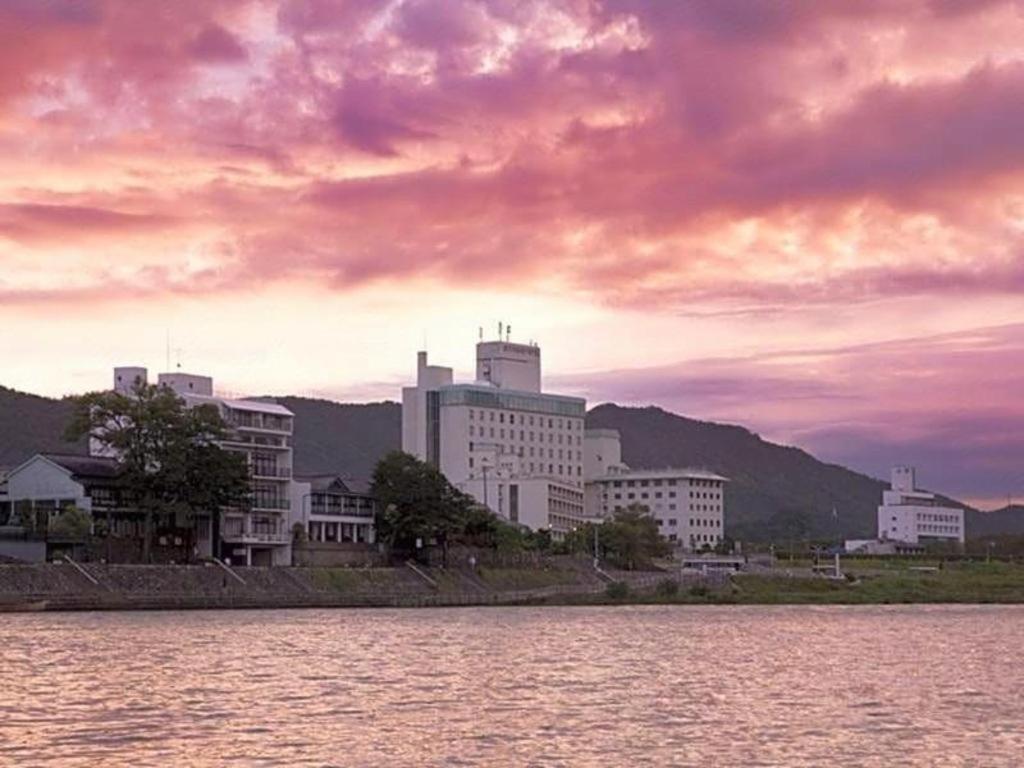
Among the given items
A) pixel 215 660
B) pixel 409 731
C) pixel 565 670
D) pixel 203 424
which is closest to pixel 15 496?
pixel 203 424

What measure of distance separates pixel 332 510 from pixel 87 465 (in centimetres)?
2276

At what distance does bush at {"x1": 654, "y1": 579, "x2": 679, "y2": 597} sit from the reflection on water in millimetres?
50924

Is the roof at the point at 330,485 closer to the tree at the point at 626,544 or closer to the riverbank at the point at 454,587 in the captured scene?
the riverbank at the point at 454,587

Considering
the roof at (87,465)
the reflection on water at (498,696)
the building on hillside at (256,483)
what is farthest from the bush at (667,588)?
the reflection on water at (498,696)

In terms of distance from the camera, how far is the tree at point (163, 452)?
120 meters

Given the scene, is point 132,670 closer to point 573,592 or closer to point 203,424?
point 203,424

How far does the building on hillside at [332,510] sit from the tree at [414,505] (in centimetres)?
194

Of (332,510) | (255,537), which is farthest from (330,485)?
(255,537)

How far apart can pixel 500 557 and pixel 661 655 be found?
76.3 metres

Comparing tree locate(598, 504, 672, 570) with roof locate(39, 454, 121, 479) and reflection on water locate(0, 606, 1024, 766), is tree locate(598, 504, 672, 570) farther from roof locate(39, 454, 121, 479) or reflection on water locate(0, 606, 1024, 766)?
reflection on water locate(0, 606, 1024, 766)

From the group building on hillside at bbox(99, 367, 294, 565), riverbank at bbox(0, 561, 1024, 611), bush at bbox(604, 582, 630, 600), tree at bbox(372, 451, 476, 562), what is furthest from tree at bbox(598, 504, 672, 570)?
building on hillside at bbox(99, 367, 294, 565)

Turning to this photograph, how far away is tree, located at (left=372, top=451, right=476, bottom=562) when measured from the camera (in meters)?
137

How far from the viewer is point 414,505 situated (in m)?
138

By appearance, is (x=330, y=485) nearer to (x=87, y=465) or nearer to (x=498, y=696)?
A: (x=87, y=465)
